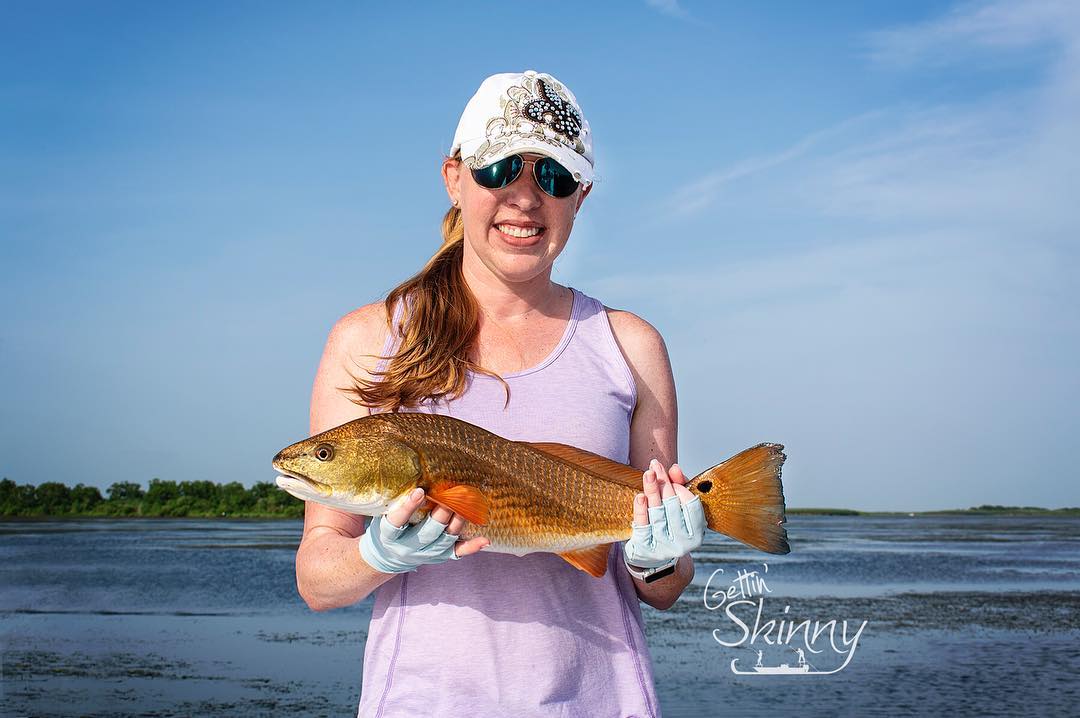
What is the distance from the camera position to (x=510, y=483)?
300 cm

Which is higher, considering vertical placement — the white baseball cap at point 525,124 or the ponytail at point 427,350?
the white baseball cap at point 525,124

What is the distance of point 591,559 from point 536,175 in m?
1.17

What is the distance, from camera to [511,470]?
3.00 m

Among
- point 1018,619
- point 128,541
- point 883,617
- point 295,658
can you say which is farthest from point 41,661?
point 128,541

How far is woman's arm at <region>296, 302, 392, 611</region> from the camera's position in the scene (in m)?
3.07

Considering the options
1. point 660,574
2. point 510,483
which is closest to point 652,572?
point 660,574

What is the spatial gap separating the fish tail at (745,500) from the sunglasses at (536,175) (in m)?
0.97

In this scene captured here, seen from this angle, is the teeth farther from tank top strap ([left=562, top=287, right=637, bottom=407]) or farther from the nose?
tank top strap ([left=562, top=287, right=637, bottom=407])

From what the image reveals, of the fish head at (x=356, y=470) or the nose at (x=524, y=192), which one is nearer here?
the fish head at (x=356, y=470)

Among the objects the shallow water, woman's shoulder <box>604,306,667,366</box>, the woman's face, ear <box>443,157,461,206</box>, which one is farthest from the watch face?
the shallow water

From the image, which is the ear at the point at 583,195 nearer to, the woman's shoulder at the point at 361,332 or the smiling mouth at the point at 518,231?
the smiling mouth at the point at 518,231

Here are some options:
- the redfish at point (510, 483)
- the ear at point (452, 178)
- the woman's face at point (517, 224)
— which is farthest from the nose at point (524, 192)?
the redfish at point (510, 483)

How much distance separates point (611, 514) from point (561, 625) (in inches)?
13.9

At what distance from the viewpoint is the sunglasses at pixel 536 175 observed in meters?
3.19
